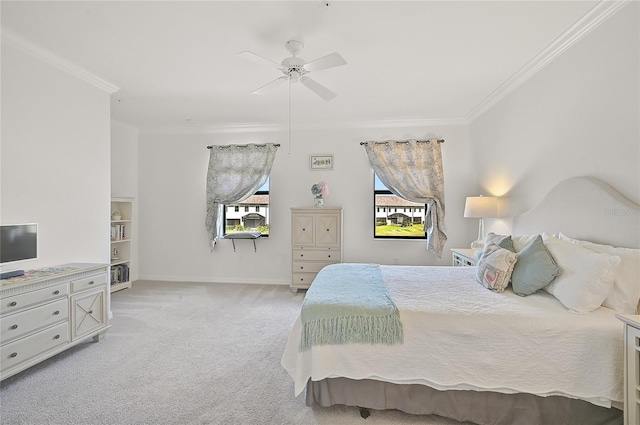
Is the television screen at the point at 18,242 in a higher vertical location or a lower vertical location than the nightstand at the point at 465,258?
higher

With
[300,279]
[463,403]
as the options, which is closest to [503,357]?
[463,403]

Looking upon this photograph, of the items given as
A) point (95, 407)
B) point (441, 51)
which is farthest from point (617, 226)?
point (95, 407)

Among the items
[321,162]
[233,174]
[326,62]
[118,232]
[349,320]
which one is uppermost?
[326,62]

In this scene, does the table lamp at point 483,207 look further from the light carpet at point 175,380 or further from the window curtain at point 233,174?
the window curtain at point 233,174

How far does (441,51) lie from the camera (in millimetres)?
2660

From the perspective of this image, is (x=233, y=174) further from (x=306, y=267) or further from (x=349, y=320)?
(x=349, y=320)

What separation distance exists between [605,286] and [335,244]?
3139 millimetres

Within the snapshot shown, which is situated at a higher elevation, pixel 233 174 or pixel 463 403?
pixel 233 174

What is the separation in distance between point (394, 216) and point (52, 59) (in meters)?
4.46

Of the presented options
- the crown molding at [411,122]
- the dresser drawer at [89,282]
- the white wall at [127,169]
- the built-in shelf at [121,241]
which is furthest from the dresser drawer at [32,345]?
the crown molding at [411,122]

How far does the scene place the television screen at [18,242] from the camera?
7.77ft

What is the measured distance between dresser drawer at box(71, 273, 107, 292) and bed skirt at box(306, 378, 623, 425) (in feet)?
7.22

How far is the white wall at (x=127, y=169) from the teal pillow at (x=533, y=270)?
5.20 m

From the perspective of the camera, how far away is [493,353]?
1.70 meters
